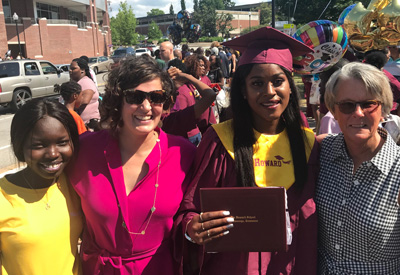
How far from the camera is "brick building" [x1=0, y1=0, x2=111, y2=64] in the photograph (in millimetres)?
31703

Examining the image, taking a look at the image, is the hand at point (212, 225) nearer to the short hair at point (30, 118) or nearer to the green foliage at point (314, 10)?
the short hair at point (30, 118)

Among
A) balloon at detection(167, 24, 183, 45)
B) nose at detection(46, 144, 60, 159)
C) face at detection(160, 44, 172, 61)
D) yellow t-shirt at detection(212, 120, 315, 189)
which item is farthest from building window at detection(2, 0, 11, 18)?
yellow t-shirt at detection(212, 120, 315, 189)

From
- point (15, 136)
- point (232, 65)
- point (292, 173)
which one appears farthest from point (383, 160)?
point (232, 65)

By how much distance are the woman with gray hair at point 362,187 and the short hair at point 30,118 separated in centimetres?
143

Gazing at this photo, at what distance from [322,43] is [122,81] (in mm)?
2968

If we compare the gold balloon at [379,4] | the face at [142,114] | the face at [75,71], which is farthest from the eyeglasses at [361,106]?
the face at [75,71]

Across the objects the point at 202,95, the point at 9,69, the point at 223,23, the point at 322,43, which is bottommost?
the point at 202,95

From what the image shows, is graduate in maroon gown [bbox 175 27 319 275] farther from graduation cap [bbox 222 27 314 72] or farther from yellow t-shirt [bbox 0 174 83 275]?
yellow t-shirt [bbox 0 174 83 275]

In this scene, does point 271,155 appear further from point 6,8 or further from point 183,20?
point 6,8

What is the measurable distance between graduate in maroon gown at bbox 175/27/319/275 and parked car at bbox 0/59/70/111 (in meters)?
11.7

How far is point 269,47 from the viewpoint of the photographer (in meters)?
1.92

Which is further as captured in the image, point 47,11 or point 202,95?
point 47,11

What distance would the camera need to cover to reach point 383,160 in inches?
65.5

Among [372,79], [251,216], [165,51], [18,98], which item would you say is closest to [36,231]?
[251,216]
